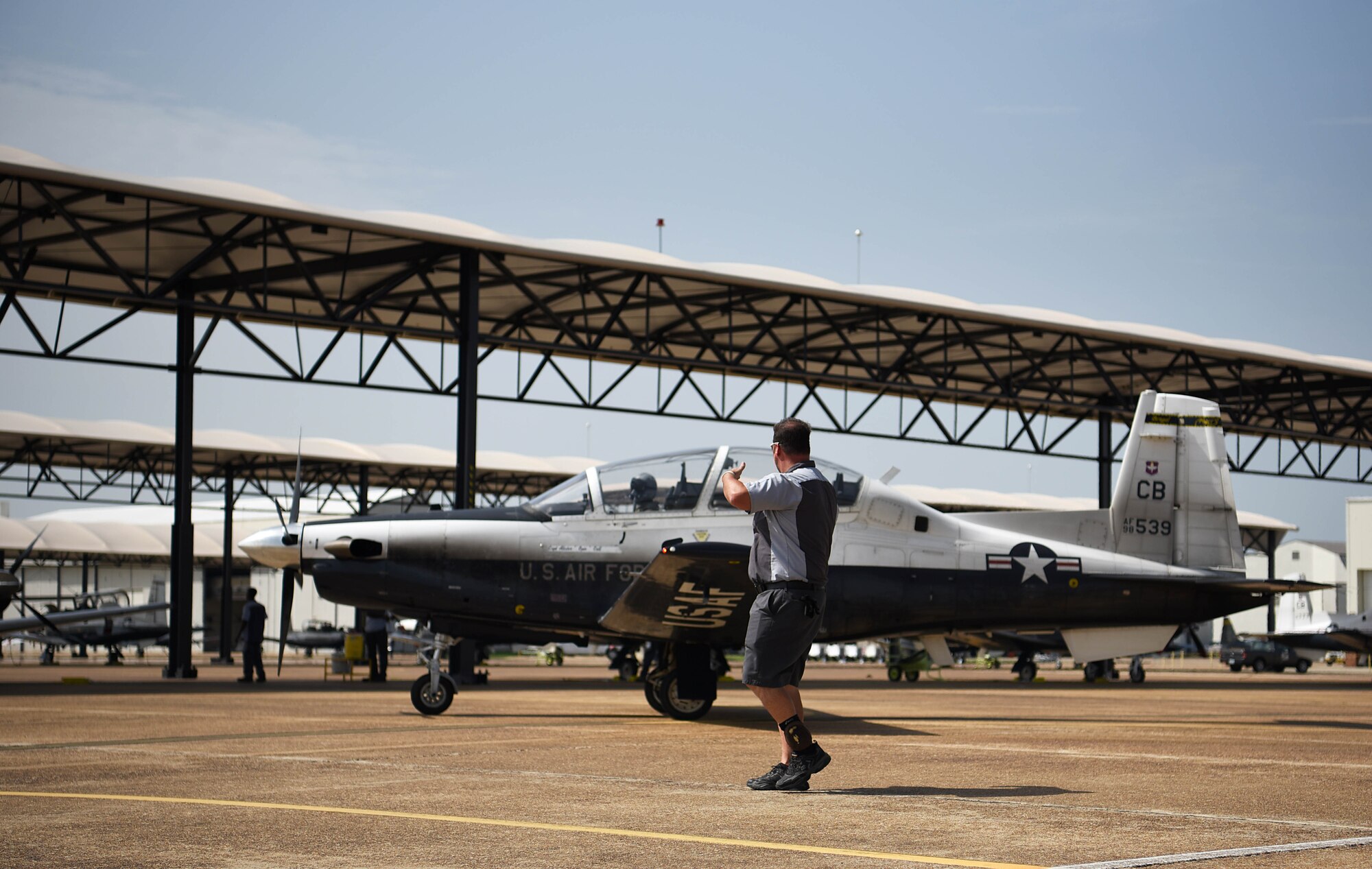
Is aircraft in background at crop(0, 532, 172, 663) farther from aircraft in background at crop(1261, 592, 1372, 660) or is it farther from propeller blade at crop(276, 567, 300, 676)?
aircraft in background at crop(1261, 592, 1372, 660)

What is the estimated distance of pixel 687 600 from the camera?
10.4 m

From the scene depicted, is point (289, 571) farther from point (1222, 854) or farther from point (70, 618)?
point (70, 618)

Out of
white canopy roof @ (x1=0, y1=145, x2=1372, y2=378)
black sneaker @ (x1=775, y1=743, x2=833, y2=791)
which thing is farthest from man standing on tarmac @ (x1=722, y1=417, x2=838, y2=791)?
white canopy roof @ (x1=0, y1=145, x2=1372, y2=378)

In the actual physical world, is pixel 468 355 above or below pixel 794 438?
above

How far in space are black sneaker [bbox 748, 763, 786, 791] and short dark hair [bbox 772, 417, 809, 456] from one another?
1419 mm

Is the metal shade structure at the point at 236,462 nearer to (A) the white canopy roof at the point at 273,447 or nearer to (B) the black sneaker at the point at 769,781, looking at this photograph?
(A) the white canopy roof at the point at 273,447

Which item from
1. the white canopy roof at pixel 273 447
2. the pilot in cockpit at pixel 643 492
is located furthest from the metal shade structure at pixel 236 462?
the pilot in cockpit at pixel 643 492

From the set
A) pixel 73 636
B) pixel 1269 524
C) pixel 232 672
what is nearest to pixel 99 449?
pixel 73 636

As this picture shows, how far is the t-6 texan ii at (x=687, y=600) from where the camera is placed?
37.4 ft

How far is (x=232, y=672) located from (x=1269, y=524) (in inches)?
1880

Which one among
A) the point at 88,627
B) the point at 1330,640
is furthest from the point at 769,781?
the point at 88,627

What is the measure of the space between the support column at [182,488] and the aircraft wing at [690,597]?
47.3ft

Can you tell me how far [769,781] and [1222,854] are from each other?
216 centimetres

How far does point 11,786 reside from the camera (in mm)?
5652
